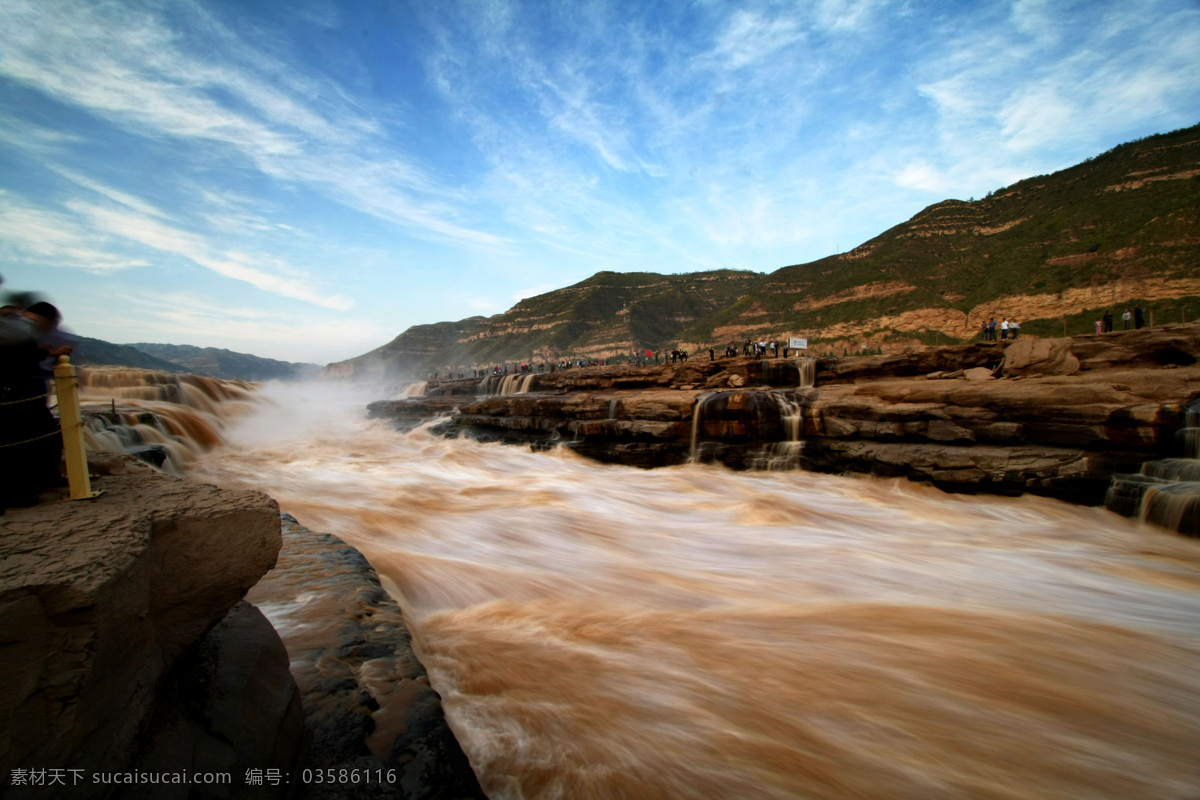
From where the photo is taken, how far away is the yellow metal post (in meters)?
1.82

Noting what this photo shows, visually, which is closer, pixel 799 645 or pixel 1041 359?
pixel 799 645

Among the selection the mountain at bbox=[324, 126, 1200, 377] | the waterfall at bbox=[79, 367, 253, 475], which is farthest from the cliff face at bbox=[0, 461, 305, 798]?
the mountain at bbox=[324, 126, 1200, 377]

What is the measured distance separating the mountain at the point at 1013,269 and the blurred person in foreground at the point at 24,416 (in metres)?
37.6

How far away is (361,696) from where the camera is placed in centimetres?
230

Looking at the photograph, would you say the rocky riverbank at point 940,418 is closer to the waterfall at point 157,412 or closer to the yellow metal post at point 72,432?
the waterfall at point 157,412

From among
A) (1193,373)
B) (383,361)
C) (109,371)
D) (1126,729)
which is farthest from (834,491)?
(383,361)

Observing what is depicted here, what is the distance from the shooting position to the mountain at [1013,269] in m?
35.2

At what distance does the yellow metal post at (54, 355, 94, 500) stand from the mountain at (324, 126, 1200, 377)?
3746 cm

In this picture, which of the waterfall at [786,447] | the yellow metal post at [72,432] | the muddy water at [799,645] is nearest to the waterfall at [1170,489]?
the muddy water at [799,645]

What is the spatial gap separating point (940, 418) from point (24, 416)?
1333 centimetres

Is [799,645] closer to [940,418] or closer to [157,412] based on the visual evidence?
[940,418]

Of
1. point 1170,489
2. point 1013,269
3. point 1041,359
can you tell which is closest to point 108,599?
point 1170,489

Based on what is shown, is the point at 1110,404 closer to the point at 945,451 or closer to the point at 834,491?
the point at 945,451

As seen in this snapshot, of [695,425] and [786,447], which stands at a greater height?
[695,425]
